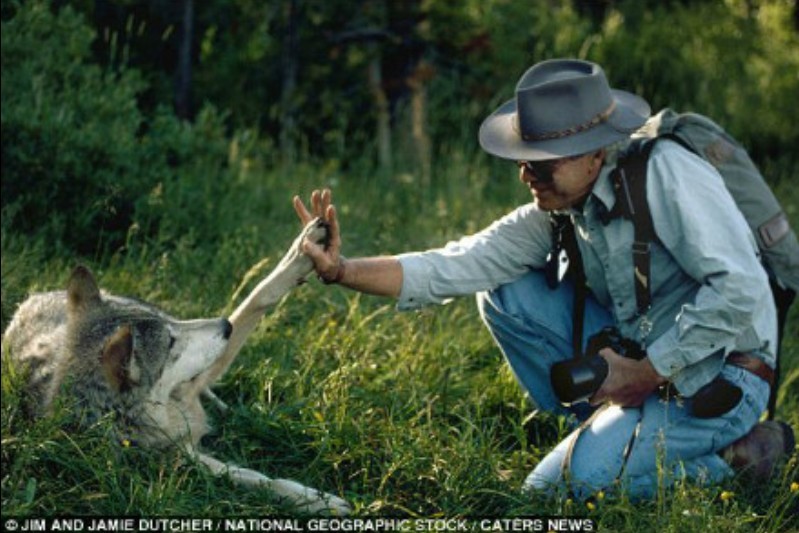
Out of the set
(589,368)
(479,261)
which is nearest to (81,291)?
(479,261)

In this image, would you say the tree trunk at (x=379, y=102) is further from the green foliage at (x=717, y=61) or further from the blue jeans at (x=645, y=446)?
the blue jeans at (x=645, y=446)

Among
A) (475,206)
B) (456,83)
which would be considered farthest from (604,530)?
(456,83)

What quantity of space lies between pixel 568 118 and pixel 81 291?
2349 millimetres

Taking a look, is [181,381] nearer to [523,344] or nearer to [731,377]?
[523,344]

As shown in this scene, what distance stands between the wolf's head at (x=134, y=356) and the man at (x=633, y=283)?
676mm

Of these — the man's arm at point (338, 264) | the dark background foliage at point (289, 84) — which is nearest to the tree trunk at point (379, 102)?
the dark background foliage at point (289, 84)

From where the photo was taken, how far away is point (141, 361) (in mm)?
4840

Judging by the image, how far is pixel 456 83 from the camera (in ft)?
34.6

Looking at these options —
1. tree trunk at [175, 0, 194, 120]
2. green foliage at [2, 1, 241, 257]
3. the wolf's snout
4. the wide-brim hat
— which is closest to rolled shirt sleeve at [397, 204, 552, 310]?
the wide-brim hat

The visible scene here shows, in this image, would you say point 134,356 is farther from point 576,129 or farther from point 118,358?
point 576,129

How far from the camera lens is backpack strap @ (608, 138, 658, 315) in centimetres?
482

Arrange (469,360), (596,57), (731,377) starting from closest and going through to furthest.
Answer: (731,377) < (469,360) < (596,57)

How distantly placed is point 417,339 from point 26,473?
7.77ft

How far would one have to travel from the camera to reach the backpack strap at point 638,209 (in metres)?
4.82
